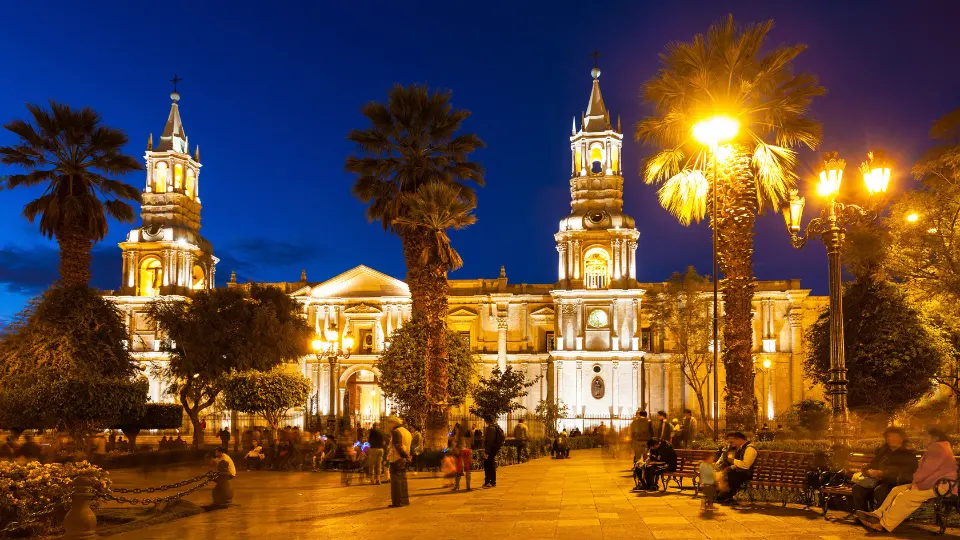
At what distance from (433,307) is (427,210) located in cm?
281

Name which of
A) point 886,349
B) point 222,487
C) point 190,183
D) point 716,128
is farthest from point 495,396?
point 190,183

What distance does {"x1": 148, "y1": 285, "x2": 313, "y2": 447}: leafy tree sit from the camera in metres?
35.3

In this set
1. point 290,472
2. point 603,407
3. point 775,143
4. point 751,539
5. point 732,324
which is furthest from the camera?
point 603,407

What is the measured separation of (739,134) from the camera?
22703 millimetres

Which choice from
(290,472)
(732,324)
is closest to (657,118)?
(732,324)

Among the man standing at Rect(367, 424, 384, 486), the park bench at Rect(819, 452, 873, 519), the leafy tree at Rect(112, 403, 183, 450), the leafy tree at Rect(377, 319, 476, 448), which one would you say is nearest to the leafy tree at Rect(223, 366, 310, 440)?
the leafy tree at Rect(112, 403, 183, 450)

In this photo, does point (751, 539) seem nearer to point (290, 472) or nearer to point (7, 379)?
point (290, 472)

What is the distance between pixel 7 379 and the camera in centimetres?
2681

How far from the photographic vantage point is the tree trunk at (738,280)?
68.8ft

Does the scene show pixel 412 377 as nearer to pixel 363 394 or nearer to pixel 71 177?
pixel 71 177

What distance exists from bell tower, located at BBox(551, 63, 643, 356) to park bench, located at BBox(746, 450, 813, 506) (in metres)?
35.5

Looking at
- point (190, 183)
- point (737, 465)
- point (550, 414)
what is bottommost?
point (550, 414)

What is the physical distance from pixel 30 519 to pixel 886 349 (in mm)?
23404

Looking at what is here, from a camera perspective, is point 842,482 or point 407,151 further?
point 407,151
